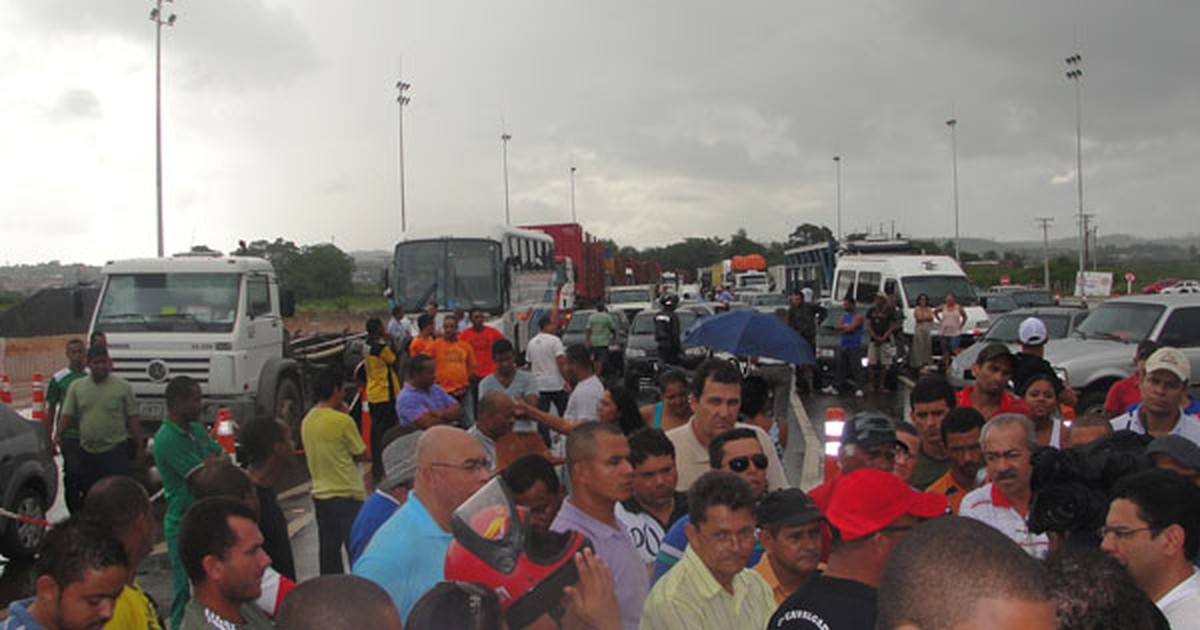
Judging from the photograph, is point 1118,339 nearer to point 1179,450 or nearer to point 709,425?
point 1179,450

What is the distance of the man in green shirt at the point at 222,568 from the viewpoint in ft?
11.6

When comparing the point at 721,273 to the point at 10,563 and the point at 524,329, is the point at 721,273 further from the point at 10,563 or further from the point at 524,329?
the point at 10,563

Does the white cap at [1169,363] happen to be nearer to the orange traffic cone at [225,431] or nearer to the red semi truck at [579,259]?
the orange traffic cone at [225,431]

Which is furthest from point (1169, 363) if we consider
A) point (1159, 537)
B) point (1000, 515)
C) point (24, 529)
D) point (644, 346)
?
point (644, 346)

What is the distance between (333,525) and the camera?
6.56 meters

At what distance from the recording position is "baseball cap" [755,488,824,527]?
3447 millimetres

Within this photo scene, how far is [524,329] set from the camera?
2370 centimetres

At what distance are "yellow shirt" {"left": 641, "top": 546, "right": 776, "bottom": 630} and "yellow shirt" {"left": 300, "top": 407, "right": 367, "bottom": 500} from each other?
3694 millimetres

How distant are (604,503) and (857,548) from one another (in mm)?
1100

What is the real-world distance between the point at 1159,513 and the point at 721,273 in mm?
63563

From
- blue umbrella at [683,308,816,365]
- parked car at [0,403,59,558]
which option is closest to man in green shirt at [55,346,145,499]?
parked car at [0,403,59,558]

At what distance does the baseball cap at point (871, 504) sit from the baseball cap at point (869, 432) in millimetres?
1622

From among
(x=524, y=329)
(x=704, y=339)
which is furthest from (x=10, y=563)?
(x=524, y=329)

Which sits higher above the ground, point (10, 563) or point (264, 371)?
point (264, 371)
